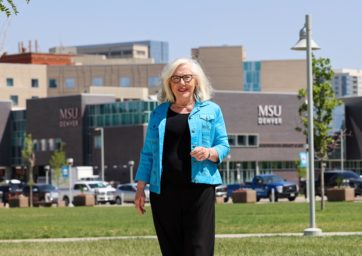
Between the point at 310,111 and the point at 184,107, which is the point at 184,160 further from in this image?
the point at 310,111

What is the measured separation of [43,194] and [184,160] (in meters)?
62.9

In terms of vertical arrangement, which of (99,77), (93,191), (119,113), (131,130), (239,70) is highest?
(239,70)

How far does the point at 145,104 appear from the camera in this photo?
107125 mm

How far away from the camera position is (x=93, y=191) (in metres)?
75.3

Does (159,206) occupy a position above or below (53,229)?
above

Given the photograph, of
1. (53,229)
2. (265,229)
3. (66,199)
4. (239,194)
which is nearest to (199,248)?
(265,229)

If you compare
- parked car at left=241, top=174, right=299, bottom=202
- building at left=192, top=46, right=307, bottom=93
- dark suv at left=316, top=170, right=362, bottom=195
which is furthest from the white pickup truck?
building at left=192, top=46, right=307, bottom=93

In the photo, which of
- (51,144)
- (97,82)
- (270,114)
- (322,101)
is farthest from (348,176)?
(97,82)

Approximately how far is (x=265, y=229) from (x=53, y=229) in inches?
239

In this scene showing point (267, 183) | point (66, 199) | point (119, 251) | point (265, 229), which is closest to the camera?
point (119, 251)

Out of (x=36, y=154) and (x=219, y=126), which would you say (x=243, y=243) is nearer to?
(x=219, y=126)

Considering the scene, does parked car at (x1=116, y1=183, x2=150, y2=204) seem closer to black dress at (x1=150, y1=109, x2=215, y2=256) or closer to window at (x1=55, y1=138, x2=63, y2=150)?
window at (x1=55, y1=138, x2=63, y2=150)

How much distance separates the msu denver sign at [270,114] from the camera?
113625 millimetres

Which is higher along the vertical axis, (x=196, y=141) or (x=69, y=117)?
(x=69, y=117)
